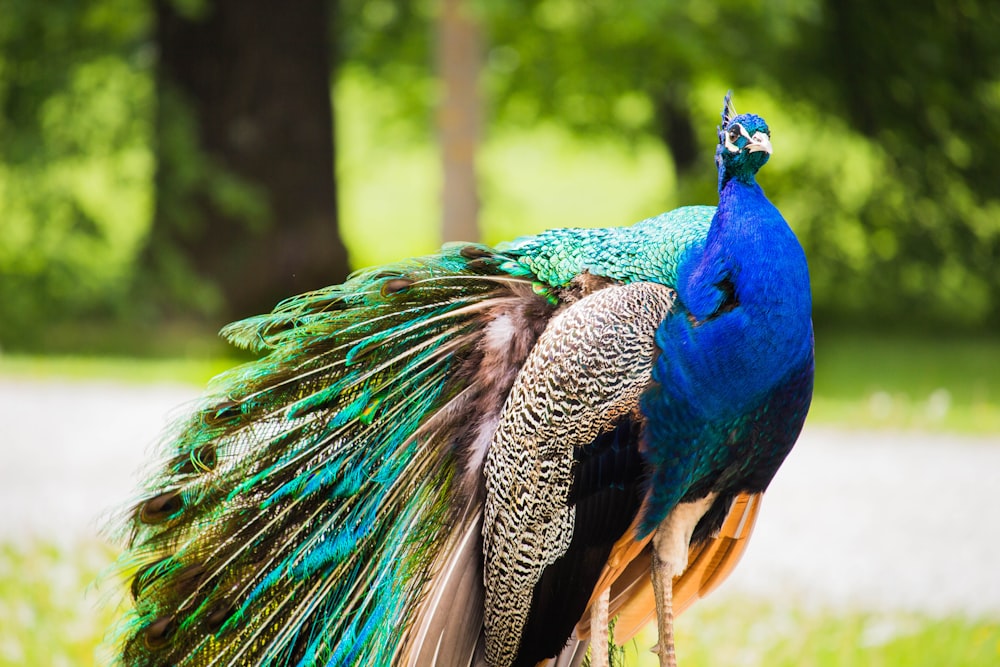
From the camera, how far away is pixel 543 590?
2320 millimetres

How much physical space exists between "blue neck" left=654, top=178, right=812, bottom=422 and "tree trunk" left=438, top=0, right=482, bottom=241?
5.01 m

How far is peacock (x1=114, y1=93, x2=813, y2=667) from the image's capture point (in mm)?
2215

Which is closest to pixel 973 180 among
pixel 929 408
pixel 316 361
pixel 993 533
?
pixel 929 408

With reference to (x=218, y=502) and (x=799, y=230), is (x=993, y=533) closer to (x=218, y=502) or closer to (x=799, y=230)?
(x=218, y=502)

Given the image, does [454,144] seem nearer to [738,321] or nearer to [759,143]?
[759,143]

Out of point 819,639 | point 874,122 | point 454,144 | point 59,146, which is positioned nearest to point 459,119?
point 454,144

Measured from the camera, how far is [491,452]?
2332mm

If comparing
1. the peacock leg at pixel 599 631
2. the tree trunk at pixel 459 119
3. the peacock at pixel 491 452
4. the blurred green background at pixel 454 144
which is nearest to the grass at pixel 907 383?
the blurred green background at pixel 454 144

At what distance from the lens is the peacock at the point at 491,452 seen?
7.27 ft

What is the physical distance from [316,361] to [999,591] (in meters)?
2.98

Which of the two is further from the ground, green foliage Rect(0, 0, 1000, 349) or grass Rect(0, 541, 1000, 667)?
green foliage Rect(0, 0, 1000, 349)

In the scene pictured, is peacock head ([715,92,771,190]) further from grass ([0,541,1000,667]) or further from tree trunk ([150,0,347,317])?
tree trunk ([150,0,347,317])

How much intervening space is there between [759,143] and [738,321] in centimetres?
37

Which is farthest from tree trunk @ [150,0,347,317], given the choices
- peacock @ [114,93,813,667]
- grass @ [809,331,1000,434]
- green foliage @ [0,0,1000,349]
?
peacock @ [114,93,813,667]
